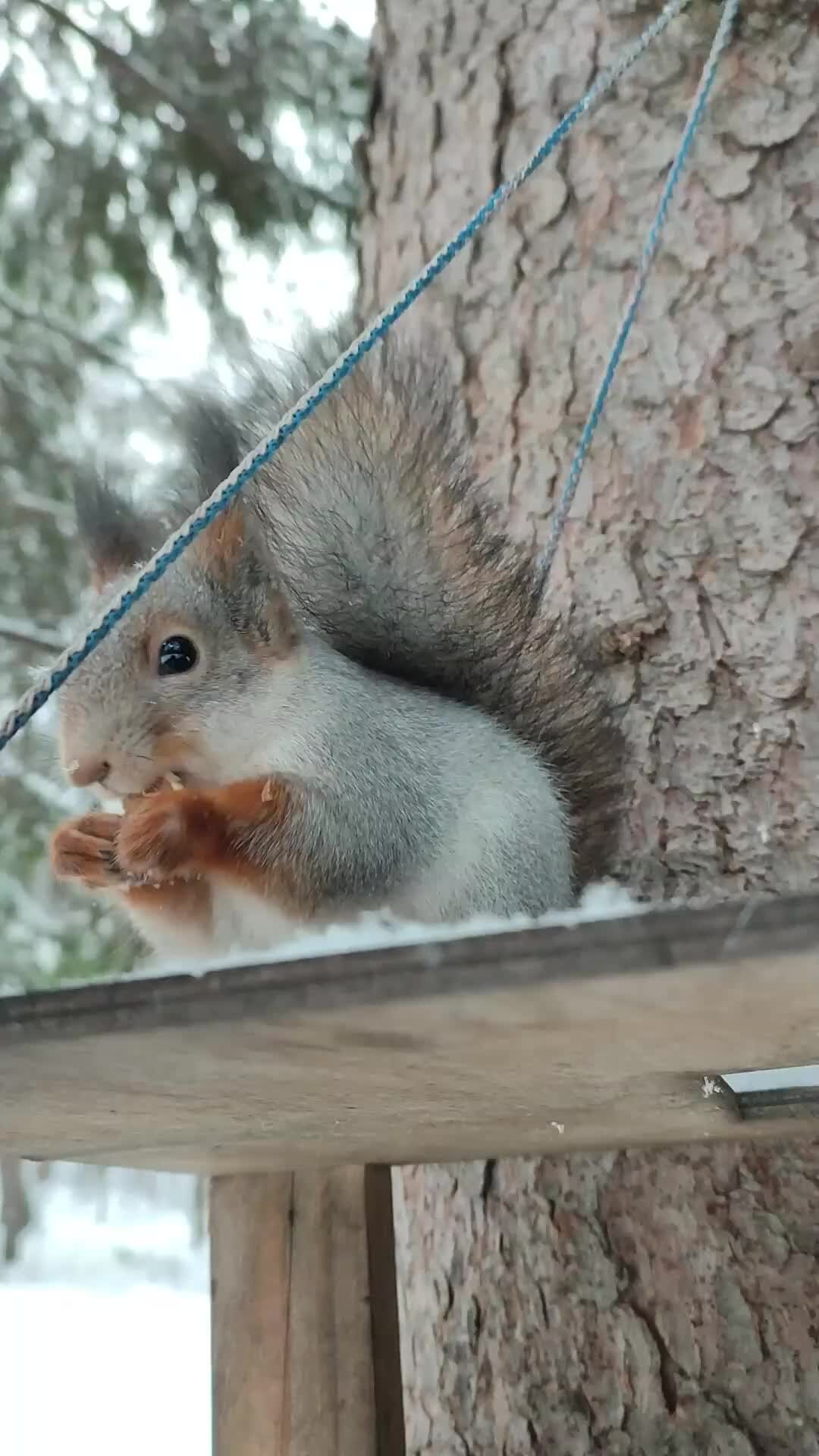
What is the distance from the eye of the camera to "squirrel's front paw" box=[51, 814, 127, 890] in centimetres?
71

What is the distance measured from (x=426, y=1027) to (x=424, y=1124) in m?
0.29

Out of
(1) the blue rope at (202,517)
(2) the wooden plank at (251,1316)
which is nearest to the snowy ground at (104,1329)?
(2) the wooden plank at (251,1316)

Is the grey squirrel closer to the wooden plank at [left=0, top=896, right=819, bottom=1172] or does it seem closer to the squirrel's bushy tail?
the squirrel's bushy tail

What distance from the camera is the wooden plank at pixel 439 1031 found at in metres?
0.43

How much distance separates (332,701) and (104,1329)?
1.97 m

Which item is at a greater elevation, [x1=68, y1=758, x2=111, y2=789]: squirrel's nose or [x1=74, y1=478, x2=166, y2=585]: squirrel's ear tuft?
[x1=74, y1=478, x2=166, y2=585]: squirrel's ear tuft

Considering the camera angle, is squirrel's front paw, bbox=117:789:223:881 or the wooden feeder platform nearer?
the wooden feeder platform

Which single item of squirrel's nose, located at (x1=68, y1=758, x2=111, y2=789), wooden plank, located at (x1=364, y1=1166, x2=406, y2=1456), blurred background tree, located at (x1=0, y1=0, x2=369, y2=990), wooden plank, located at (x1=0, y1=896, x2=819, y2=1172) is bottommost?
wooden plank, located at (x1=364, y1=1166, x2=406, y2=1456)

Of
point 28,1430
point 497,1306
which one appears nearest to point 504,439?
point 497,1306

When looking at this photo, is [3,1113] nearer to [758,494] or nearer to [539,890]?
[539,890]

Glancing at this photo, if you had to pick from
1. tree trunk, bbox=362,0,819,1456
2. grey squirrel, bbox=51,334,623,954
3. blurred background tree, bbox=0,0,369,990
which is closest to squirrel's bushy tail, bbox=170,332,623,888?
grey squirrel, bbox=51,334,623,954

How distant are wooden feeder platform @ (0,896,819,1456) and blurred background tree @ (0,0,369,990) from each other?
1.07 metres

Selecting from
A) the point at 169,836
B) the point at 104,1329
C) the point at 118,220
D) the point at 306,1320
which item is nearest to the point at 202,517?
the point at 169,836

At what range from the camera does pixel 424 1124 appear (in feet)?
2.48
